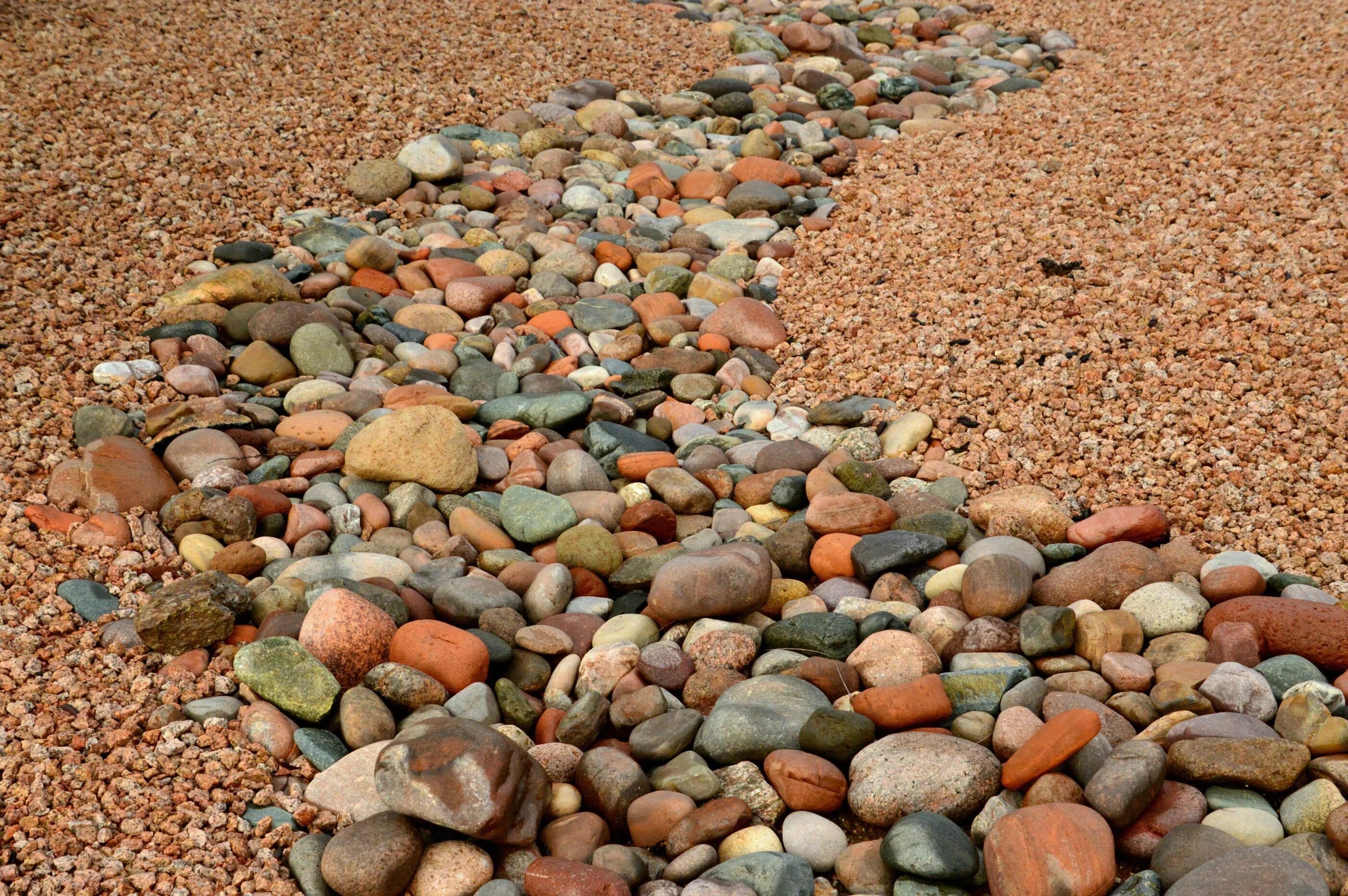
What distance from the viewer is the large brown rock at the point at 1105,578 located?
3045 mm

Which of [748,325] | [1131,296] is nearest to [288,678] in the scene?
[748,325]

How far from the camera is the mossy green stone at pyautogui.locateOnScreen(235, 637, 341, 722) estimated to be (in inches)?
104

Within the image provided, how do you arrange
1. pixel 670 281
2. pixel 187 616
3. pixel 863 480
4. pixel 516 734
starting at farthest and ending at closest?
pixel 670 281, pixel 863 480, pixel 187 616, pixel 516 734

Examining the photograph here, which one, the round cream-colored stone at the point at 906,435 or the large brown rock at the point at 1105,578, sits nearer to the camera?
the large brown rock at the point at 1105,578

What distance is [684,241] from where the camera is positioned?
5.29m

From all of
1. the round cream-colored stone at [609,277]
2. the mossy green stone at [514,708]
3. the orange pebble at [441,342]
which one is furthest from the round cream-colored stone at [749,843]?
the round cream-colored stone at [609,277]

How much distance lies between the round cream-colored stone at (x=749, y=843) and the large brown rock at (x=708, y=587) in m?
0.80

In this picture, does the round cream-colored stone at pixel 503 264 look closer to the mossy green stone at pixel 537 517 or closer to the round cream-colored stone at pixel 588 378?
the round cream-colored stone at pixel 588 378

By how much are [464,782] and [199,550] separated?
1410mm

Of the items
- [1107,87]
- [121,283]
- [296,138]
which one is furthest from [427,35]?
[1107,87]

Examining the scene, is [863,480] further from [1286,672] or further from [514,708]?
[514,708]

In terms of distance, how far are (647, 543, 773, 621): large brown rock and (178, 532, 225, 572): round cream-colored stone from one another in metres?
1.37

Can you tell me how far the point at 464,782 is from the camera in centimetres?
225

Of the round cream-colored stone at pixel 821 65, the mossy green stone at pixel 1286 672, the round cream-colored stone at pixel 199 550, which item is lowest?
the round cream-colored stone at pixel 199 550
